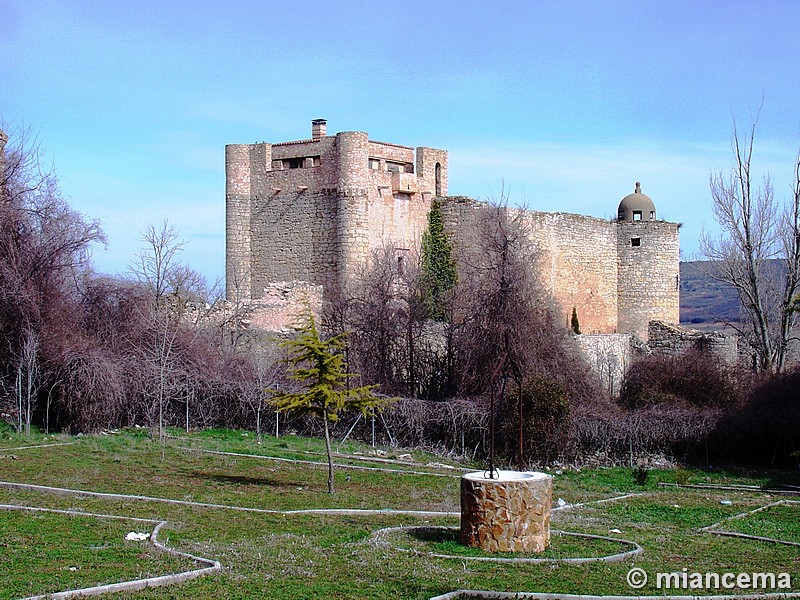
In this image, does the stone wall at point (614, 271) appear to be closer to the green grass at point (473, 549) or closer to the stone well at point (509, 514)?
the green grass at point (473, 549)

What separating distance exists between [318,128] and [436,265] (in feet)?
19.2

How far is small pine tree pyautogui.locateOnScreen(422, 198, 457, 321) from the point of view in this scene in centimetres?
3053

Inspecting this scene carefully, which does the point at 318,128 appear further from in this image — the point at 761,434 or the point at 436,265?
the point at 761,434

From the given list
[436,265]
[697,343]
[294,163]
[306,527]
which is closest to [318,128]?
[294,163]

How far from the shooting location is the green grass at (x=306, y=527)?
32.0ft

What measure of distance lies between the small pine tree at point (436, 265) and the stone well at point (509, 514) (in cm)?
1903

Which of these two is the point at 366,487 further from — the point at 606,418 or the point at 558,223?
the point at 558,223

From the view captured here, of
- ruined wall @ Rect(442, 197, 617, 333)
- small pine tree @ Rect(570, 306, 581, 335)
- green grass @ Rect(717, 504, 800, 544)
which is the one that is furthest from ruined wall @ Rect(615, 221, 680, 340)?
green grass @ Rect(717, 504, 800, 544)

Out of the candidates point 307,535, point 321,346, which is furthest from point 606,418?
point 307,535

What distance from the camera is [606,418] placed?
75.3 feet

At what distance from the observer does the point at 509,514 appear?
11148 millimetres

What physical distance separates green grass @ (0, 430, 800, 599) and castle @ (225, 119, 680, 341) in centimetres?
1226

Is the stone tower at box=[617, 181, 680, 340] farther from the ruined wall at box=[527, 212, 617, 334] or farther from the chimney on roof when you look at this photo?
the chimney on roof

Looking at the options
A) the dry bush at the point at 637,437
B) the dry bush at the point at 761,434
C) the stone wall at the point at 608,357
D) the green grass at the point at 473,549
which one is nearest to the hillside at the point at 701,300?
the stone wall at the point at 608,357
